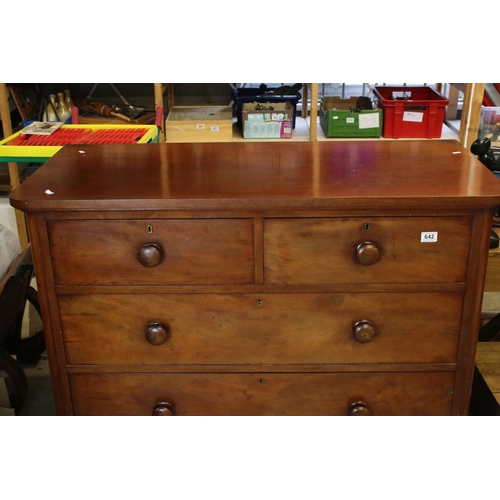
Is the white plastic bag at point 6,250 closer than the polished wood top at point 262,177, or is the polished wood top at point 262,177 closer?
the polished wood top at point 262,177

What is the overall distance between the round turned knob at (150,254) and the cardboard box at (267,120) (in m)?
2.17

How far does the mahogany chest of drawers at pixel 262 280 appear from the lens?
1609mm

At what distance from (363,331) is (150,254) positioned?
59cm

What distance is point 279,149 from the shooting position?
2002 millimetres

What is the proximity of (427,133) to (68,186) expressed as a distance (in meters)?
2.57

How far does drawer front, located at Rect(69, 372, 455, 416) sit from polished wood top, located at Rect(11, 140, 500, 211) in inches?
20.0

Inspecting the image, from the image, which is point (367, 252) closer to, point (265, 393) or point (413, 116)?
point (265, 393)

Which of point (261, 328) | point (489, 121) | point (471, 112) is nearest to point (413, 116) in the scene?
point (471, 112)

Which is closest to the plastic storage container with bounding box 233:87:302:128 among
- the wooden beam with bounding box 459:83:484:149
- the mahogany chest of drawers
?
the wooden beam with bounding box 459:83:484:149

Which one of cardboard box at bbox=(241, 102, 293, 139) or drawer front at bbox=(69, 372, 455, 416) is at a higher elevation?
cardboard box at bbox=(241, 102, 293, 139)

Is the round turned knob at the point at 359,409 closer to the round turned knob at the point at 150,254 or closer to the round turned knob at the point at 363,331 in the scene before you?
the round turned knob at the point at 363,331

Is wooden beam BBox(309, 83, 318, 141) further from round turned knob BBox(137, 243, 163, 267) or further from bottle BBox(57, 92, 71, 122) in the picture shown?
round turned knob BBox(137, 243, 163, 267)

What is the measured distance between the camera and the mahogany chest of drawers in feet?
5.28

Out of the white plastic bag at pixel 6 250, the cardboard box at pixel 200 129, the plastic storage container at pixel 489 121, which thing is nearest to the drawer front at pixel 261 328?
the white plastic bag at pixel 6 250
